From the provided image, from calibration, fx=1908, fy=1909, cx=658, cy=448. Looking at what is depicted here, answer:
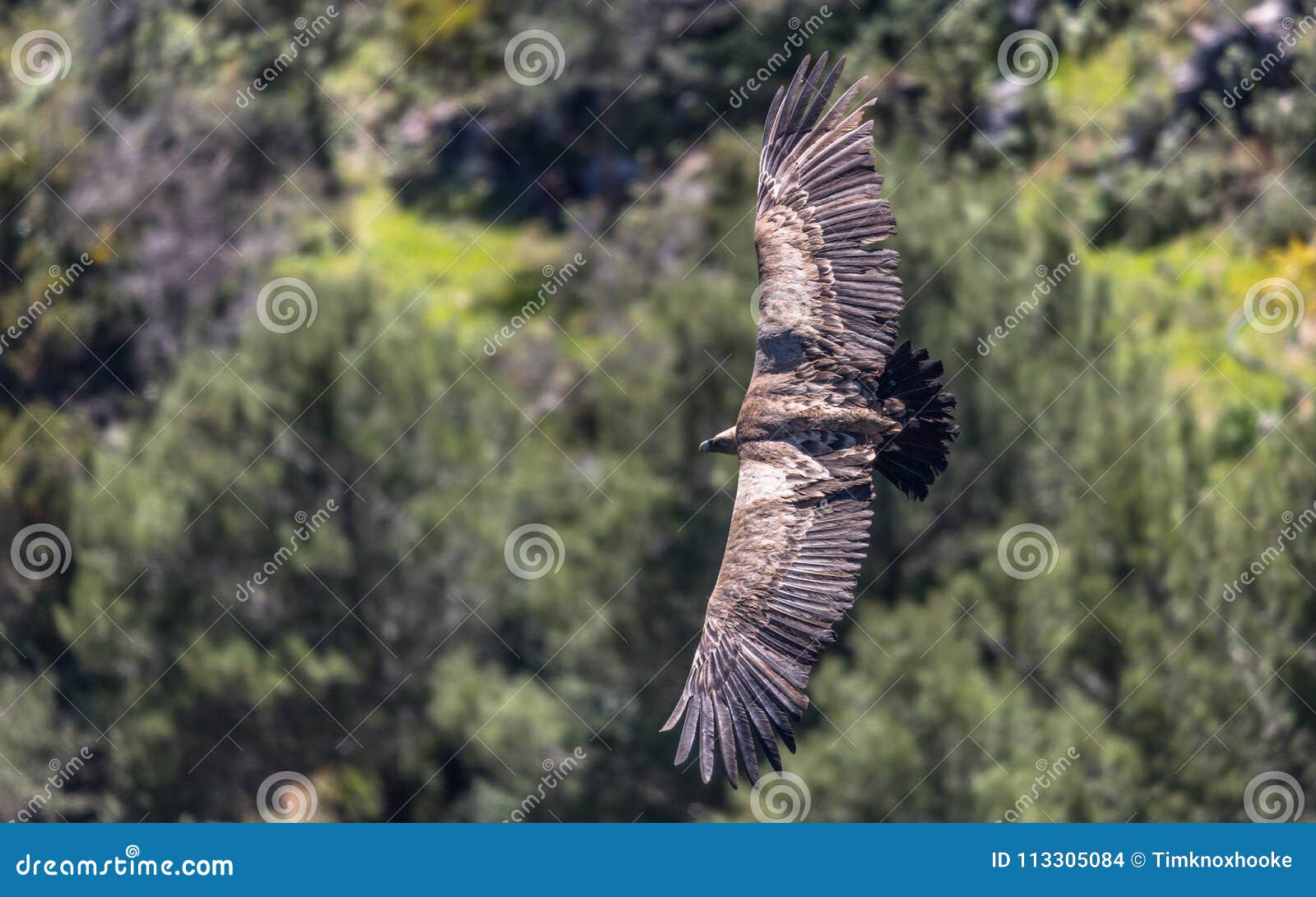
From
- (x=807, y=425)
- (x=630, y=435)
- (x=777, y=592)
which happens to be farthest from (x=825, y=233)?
(x=630, y=435)

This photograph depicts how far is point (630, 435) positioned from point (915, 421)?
1903 centimetres

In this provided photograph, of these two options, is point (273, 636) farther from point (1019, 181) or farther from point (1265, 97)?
point (1265, 97)

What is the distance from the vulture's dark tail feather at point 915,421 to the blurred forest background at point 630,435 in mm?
14697

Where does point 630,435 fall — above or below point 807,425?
below

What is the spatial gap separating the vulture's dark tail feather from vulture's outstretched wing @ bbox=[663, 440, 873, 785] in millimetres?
501

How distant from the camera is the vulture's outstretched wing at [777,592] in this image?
10.9 metres

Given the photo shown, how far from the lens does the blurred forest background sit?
26891 mm

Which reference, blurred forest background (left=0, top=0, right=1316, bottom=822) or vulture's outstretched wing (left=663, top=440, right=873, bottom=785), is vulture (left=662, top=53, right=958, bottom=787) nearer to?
vulture's outstretched wing (left=663, top=440, right=873, bottom=785)

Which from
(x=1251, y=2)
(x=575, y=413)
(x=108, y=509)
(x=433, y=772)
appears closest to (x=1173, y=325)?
(x=1251, y=2)

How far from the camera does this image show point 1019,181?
35688 mm

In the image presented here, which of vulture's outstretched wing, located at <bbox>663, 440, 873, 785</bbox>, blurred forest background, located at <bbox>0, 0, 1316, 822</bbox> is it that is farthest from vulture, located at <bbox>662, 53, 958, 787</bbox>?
blurred forest background, located at <bbox>0, 0, 1316, 822</bbox>

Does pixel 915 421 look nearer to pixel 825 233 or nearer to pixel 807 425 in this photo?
pixel 807 425

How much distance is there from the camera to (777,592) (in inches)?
436

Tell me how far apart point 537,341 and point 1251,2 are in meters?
15.0
